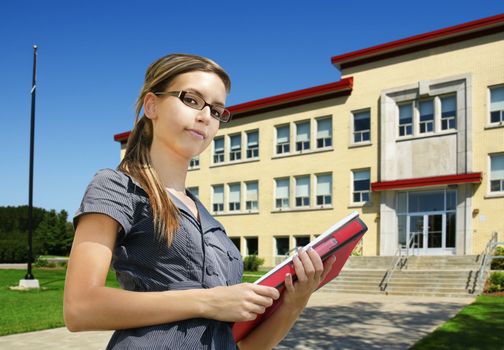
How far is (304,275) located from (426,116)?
28.8 m

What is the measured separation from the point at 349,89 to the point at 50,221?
37.9m

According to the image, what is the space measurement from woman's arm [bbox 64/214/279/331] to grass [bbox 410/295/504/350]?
8336 mm

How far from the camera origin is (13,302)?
1574 cm

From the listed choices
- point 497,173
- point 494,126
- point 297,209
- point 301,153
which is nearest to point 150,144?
point 497,173

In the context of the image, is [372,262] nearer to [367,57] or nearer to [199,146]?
[367,57]

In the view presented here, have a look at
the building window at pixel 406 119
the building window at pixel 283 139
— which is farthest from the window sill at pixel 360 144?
the building window at pixel 283 139

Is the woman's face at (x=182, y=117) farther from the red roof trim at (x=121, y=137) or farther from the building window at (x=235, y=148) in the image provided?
the red roof trim at (x=121, y=137)

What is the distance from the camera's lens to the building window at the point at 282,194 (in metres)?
34.5

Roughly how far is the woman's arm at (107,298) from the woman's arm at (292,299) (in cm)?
27

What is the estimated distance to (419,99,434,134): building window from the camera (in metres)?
28.7

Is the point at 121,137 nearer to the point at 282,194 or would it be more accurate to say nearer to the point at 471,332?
the point at 282,194

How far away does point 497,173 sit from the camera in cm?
2617

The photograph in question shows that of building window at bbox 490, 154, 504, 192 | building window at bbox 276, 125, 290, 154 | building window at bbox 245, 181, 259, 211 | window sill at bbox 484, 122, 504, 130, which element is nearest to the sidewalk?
building window at bbox 490, 154, 504, 192

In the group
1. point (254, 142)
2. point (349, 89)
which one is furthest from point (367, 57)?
point (254, 142)
